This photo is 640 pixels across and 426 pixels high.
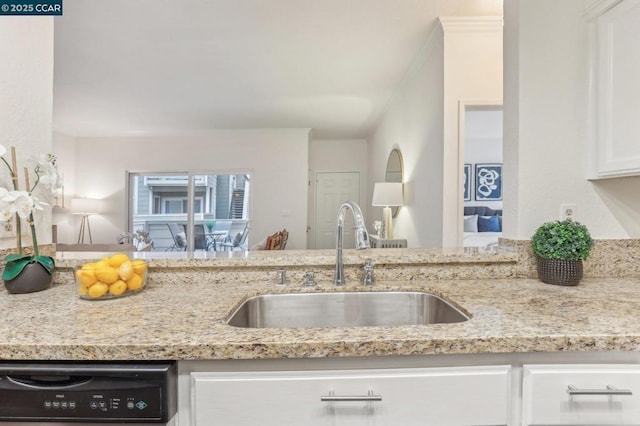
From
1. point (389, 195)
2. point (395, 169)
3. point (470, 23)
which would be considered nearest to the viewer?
point (470, 23)

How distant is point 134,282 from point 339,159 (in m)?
5.57

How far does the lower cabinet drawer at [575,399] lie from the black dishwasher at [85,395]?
82 cm

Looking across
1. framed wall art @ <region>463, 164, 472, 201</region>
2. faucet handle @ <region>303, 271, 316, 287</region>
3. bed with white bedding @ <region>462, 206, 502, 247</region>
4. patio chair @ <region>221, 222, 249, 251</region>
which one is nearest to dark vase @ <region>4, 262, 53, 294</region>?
faucet handle @ <region>303, 271, 316, 287</region>

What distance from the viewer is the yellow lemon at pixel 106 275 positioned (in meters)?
1.01

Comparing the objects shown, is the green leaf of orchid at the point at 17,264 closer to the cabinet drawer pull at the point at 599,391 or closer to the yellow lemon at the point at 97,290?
the yellow lemon at the point at 97,290

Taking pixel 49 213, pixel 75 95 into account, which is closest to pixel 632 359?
pixel 49 213

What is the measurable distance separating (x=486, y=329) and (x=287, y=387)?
19.1 inches

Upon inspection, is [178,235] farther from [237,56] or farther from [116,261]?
[116,261]

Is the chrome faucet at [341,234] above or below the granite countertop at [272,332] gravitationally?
above

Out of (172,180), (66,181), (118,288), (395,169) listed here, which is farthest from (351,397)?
(66,181)

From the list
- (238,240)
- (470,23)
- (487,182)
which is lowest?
(238,240)

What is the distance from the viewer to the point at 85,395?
2.19 ft

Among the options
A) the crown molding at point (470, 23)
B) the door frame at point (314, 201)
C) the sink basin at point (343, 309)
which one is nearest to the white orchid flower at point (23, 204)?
the sink basin at point (343, 309)

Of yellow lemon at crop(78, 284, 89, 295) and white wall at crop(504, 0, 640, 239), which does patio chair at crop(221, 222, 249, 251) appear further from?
white wall at crop(504, 0, 640, 239)
